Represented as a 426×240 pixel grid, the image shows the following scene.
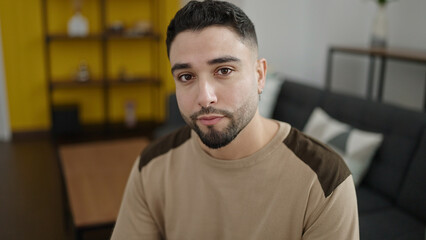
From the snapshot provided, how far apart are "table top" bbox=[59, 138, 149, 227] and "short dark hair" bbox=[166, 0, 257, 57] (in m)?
1.20

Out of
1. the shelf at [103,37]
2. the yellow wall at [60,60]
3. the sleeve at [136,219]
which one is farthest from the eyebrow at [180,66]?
the yellow wall at [60,60]

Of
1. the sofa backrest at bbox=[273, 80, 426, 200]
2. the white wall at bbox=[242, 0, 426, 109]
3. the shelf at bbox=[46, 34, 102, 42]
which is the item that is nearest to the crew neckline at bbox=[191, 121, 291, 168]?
the sofa backrest at bbox=[273, 80, 426, 200]

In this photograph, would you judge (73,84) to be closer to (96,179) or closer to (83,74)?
(83,74)

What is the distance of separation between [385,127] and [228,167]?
A: 1.37 meters

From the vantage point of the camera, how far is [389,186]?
2.07 meters

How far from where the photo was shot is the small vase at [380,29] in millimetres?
3264

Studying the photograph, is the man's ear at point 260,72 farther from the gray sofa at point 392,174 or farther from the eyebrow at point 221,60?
the gray sofa at point 392,174

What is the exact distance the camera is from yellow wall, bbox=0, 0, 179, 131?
14.1 ft

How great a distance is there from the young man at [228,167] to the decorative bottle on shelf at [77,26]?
136 inches

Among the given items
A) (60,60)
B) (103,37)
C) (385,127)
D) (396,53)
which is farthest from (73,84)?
(385,127)

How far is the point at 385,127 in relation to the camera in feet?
7.14

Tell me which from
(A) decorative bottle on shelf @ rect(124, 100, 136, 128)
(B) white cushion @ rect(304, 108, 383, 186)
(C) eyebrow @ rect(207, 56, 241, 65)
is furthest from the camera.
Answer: (A) decorative bottle on shelf @ rect(124, 100, 136, 128)

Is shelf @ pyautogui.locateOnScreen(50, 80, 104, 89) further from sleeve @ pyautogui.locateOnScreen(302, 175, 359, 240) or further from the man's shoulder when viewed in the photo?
sleeve @ pyautogui.locateOnScreen(302, 175, 359, 240)

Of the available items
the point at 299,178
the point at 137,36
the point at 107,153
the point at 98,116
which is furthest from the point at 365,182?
the point at 98,116
